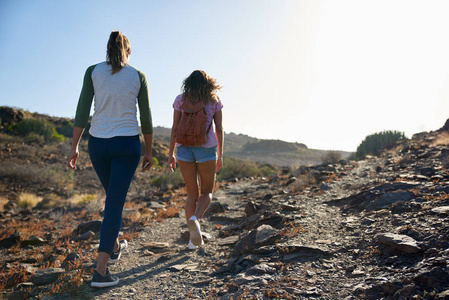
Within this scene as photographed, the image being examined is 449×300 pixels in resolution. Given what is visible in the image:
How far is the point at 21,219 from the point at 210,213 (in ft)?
16.2

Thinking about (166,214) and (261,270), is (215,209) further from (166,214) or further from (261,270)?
(261,270)

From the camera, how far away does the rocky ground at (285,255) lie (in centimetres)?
242

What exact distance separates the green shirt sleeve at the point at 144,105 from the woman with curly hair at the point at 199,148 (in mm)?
476

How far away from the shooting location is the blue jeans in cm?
287

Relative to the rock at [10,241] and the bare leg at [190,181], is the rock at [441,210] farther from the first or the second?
the rock at [10,241]

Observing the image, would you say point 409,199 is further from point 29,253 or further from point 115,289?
point 29,253

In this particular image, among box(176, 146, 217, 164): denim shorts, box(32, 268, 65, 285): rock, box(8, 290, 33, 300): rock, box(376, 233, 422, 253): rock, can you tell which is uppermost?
box(176, 146, 217, 164): denim shorts

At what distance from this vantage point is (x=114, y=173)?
290 cm

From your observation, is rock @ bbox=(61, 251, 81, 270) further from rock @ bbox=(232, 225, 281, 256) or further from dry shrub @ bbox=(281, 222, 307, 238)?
dry shrub @ bbox=(281, 222, 307, 238)

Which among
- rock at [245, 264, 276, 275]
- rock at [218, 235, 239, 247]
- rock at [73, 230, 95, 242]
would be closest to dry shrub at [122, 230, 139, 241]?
rock at [73, 230, 95, 242]

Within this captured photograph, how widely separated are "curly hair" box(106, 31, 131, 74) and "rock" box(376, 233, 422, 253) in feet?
9.58

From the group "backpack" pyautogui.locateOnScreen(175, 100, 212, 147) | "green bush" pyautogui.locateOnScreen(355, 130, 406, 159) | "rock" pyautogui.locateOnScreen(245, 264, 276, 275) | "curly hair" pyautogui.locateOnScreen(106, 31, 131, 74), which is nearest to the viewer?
"rock" pyautogui.locateOnScreen(245, 264, 276, 275)

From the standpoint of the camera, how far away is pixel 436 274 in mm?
2109

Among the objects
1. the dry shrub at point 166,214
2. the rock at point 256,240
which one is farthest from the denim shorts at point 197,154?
the dry shrub at point 166,214
